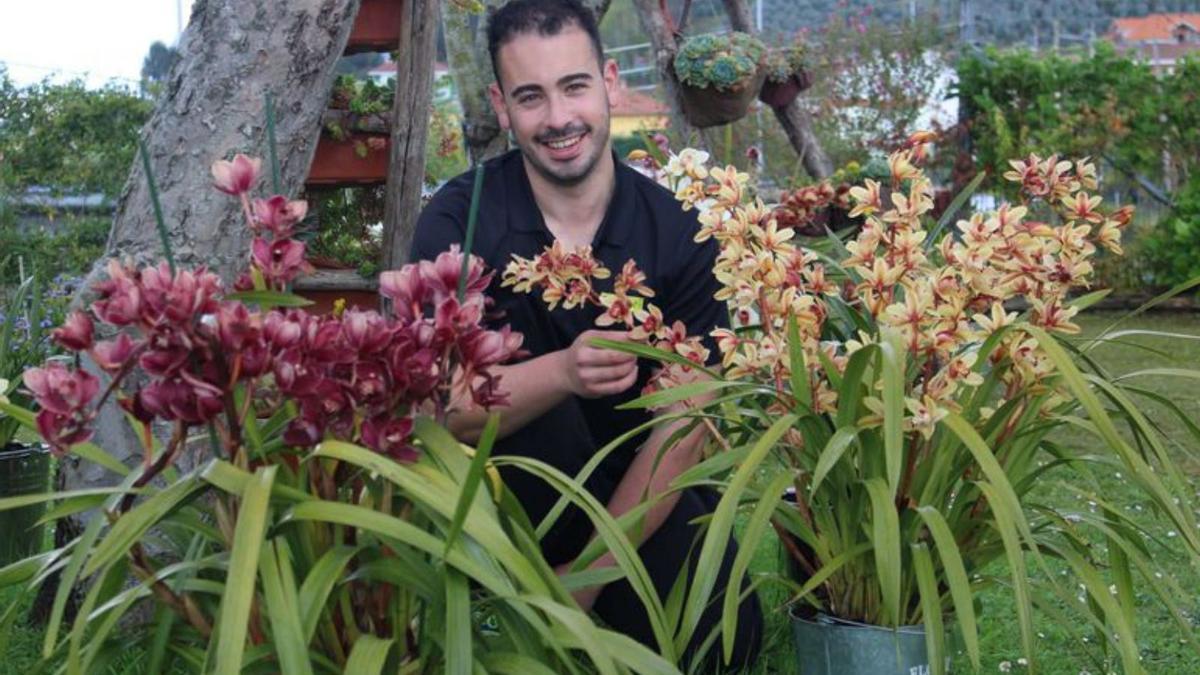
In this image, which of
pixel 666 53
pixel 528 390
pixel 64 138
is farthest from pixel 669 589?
pixel 64 138

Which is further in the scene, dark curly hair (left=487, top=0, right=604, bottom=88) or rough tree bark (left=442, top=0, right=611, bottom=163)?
rough tree bark (left=442, top=0, right=611, bottom=163)

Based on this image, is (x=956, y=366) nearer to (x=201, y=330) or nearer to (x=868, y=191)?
(x=868, y=191)

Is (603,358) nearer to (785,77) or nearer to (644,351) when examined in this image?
(644,351)

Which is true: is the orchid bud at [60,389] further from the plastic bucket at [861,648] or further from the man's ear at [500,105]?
the man's ear at [500,105]

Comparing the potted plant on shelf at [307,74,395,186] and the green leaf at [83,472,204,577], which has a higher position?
the potted plant on shelf at [307,74,395,186]

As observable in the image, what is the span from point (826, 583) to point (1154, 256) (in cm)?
909

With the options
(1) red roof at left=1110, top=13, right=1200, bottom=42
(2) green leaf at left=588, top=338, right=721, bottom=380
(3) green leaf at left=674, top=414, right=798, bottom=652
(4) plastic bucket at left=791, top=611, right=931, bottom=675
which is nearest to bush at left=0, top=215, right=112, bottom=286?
(2) green leaf at left=588, top=338, right=721, bottom=380

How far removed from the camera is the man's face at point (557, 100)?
9.20ft

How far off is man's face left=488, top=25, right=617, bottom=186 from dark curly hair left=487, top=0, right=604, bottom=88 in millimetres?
16

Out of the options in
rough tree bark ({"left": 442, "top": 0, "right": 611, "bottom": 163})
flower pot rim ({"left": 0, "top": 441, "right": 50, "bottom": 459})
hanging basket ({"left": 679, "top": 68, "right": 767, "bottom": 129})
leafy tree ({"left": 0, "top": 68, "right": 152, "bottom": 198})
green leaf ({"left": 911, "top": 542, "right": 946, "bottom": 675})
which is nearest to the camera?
green leaf ({"left": 911, "top": 542, "right": 946, "bottom": 675})

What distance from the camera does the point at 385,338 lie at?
1630mm

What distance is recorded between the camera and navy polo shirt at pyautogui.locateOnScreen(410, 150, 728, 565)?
2.88 meters

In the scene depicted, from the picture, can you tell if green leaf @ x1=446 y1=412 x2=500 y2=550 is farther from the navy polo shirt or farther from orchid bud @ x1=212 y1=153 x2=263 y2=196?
the navy polo shirt

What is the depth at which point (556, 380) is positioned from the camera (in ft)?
7.80
